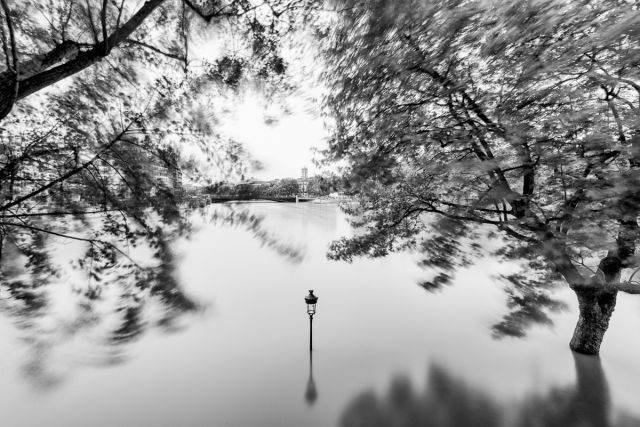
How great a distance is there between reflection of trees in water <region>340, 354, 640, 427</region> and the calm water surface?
20 mm

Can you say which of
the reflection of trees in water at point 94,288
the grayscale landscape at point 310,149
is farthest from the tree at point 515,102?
the reflection of trees in water at point 94,288

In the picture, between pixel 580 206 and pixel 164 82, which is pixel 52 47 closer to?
pixel 164 82

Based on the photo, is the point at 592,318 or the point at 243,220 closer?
the point at 243,220

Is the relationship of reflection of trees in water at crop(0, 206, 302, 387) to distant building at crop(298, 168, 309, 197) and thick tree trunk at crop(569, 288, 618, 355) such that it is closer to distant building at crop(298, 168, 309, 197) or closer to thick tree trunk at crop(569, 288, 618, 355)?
distant building at crop(298, 168, 309, 197)

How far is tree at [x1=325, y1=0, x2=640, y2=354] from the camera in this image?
1.14 m

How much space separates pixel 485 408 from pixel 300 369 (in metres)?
3.32

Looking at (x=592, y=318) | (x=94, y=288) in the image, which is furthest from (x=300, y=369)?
(x=592, y=318)

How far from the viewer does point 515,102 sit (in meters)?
1.30

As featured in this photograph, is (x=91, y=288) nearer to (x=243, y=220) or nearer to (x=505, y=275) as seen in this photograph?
(x=243, y=220)

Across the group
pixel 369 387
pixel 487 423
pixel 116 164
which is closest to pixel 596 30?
pixel 116 164

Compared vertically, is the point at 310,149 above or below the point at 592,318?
above

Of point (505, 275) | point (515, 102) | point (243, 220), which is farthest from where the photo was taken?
point (505, 275)

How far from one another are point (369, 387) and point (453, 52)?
5.38 meters

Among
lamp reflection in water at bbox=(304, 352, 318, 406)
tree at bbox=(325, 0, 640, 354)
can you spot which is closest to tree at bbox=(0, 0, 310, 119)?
tree at bbox=(325, 0, 640, 354)
